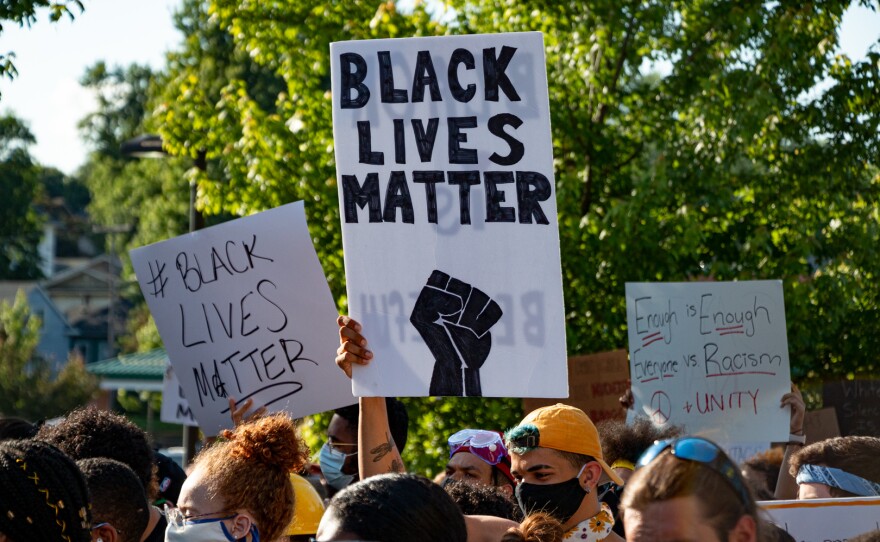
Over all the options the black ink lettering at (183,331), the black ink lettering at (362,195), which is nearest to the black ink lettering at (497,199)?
the black ink lettering at (362,195)

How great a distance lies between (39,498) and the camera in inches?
101

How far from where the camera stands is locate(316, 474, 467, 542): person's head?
99.6 inches

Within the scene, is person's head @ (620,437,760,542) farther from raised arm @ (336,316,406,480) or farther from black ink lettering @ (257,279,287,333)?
A: black ink lettering @ (257,279,287,333)

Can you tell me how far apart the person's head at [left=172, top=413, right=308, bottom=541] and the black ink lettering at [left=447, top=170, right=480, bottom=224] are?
1.10 m

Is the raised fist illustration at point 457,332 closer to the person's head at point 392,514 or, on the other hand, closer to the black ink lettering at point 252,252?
the person's head at point 392,514

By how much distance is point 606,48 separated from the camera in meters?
8.91

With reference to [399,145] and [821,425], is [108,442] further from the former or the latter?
[821,425]

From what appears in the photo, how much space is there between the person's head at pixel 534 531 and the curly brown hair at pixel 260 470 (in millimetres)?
626

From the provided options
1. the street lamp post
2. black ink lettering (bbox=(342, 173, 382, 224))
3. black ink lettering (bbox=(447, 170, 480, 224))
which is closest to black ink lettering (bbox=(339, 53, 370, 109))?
black ink lettering (bbox=(342, 173, 382, 224))

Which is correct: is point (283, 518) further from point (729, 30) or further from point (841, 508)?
point (729, 30)

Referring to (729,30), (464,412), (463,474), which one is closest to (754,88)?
(729,30)

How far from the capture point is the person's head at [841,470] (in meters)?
4.36

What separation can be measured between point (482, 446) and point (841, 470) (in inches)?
54.1

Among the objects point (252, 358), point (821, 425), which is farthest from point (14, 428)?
point (821, 425)
